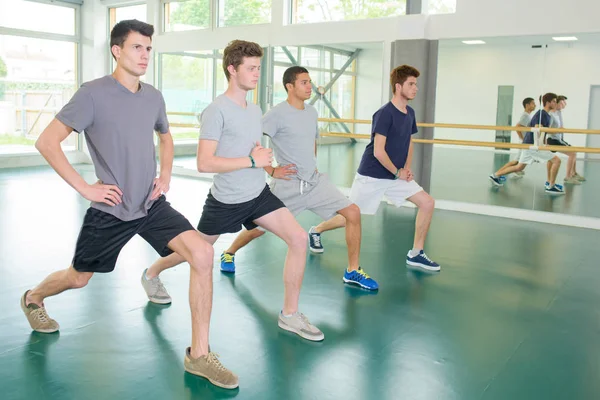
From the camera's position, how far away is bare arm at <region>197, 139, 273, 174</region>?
3.41m

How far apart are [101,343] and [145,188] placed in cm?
95

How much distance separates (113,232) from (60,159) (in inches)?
17.7

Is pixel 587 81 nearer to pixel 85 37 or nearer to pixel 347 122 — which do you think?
pixel 347 122

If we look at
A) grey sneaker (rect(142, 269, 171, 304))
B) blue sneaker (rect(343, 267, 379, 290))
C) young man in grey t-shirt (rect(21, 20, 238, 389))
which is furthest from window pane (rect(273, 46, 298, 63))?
young man in grey t-shirt (rect(21, 20, 238, 389))

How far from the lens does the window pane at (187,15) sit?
444 inches

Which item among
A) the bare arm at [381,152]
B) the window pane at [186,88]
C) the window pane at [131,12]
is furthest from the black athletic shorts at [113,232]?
the window pane at [131,12]

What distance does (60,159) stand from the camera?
9.71 feet

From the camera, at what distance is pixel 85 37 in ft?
45.0

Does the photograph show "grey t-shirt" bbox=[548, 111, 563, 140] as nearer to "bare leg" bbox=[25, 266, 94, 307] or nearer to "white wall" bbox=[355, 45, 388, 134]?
"white wall" bbox=[355, 45, 388, 134]

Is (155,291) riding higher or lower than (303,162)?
lower

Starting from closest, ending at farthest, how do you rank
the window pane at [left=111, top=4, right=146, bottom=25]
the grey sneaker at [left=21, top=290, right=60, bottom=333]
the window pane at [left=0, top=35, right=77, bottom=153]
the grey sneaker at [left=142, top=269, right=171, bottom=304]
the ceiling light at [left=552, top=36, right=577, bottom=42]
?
1. the grey sneaker at [left=21, top=290, right=60, bottom=333]
2. the grey sneaker at [left=142, top=269, right=171, bottom=304]
3. the ceiling light at [left=552, top=36, right=577, bottom=42]
4. the window pane at [left=0, top=35, right=77, bottom=153]
5. the window pane at [left=111, top=4, right=146, bottom=25]

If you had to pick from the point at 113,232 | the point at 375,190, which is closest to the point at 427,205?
the point at 375,190

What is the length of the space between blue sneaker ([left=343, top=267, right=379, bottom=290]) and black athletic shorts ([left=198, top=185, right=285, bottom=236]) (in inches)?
48.0

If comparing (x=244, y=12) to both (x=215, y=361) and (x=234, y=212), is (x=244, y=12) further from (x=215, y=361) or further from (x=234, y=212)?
(x=215, y=361)
